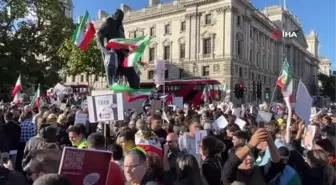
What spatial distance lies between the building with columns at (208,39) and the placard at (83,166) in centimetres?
5361

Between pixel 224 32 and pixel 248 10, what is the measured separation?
8.29 meters

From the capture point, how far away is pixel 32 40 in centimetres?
3534

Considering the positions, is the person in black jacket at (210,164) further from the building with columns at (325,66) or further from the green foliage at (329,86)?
the building with columns at (325,66)

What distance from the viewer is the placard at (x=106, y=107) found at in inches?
258

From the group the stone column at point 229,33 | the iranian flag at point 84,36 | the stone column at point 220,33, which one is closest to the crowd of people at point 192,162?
the iranian flag at point 84,36

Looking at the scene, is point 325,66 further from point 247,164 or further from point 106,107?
point 247,164

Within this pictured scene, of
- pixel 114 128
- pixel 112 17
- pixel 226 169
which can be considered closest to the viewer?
pixel 226 169

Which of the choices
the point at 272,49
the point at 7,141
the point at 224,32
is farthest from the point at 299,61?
the point at 7,141

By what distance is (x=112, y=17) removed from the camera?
1298 centimetres

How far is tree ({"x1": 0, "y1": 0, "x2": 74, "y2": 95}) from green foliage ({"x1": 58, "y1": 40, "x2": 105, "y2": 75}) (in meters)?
0.75

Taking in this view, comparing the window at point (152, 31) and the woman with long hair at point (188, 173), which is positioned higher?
the window at point (152, 31)

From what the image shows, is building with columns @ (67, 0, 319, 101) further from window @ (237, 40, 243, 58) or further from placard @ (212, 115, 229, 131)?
placard @ (212, 115, 229, 131)

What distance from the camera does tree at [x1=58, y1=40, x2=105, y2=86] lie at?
3757 cm

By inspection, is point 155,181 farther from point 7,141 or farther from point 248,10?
point 248,10
